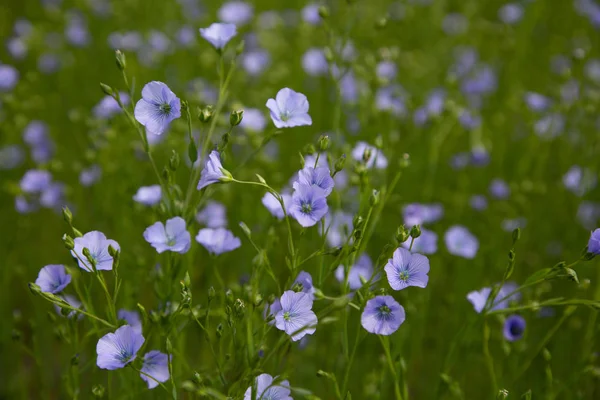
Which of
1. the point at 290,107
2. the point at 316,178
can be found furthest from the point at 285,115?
the point at 316,178

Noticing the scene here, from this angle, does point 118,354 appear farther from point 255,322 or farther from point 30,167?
point 30,167

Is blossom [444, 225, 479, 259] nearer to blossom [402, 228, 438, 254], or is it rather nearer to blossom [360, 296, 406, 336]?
blossom [402, 228, 438, 254]

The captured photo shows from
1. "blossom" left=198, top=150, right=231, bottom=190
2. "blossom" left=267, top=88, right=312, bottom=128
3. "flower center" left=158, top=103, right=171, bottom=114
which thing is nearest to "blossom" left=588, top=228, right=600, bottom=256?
"blossom" left=267, top=88, right=312, bottom=128

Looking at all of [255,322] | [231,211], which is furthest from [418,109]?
[255,322]

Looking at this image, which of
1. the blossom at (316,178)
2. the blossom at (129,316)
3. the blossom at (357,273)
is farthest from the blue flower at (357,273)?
the blossom at (129,316)

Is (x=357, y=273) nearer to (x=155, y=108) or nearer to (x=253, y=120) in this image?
(x=155, y=108)
